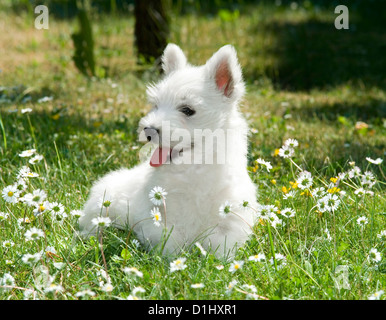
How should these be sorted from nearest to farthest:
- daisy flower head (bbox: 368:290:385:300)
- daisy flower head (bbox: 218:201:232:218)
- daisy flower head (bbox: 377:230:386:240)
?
daisy flower head (bbox: 368:290:385:300), daisy flower head (bbox: 218:201:232:218), daisy flower head (bbox: 377:230:386:240)

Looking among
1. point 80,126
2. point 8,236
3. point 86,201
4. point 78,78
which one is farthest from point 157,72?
point 8,236

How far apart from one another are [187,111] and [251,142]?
87.7 inches

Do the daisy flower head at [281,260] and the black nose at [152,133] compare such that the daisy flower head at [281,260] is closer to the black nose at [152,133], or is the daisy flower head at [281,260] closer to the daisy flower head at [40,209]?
the black nose at [152,133]

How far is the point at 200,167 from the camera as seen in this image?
3.25m

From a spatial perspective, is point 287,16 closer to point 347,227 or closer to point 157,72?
point 157,72

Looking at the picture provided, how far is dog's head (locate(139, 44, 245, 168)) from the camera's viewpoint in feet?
9.94

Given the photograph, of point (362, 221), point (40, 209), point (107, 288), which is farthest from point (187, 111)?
point (362, 221)

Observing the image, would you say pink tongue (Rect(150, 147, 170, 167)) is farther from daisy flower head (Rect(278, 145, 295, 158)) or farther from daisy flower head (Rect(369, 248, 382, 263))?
daisy flower head (Rect(369, 248, 382, 263))

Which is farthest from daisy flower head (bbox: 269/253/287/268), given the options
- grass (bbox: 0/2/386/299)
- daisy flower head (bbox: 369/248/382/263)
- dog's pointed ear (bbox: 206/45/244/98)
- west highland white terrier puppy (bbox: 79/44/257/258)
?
dog's pointed ear (bbox: 206/45/244/98)

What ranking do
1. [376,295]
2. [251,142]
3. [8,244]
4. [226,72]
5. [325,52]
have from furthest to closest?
[325,52], [251,142], [226,72], [8,244], [376,295]

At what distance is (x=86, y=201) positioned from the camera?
3830mm

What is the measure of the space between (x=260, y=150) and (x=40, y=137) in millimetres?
2197

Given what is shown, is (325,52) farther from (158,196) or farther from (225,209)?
(158,196)

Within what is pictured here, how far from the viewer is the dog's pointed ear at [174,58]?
350cm
